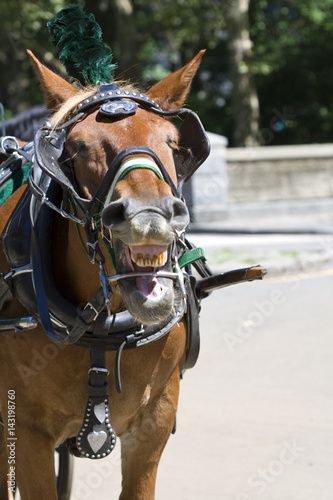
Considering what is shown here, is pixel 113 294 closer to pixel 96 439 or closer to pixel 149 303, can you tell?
pixel 149 303

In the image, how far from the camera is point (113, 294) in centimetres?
262

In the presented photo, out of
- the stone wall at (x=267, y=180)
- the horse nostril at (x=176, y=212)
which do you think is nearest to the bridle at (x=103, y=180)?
the horse nostril at (x=176, y=212)

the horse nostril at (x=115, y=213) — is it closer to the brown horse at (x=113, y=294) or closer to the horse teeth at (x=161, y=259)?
the brown horse at (x=113, y=294)

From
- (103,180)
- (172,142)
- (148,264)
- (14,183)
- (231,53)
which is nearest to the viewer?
(148,264)

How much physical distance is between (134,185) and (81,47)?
963 mm

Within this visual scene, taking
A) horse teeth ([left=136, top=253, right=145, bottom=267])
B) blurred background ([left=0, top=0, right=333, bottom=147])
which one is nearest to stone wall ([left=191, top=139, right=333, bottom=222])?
blurred background ([left=0, top=0, right=333, bottom=147])

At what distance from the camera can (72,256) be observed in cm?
276

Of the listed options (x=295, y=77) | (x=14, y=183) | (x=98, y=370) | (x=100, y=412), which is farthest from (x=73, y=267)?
(x=295, y=77)

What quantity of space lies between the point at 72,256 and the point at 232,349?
14.3ft

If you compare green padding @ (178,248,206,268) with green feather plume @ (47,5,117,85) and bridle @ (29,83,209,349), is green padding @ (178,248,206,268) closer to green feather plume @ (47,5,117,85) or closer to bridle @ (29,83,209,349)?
bridle @ (29,83,209,349)

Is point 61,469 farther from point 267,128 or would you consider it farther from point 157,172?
point 267,128

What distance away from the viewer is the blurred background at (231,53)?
2039 cm

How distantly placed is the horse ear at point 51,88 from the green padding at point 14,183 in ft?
2.15

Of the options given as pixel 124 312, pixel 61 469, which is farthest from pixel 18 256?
pixel 61 469
